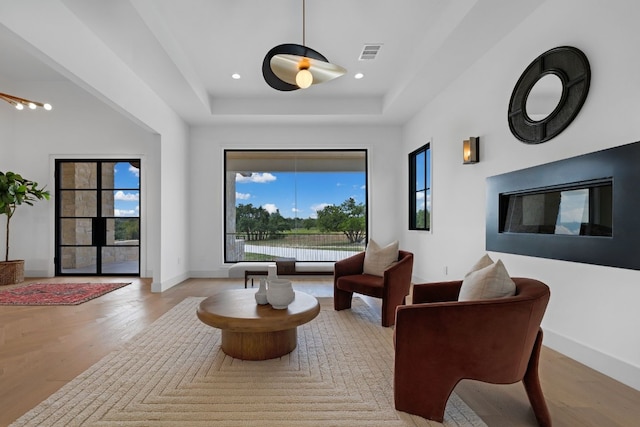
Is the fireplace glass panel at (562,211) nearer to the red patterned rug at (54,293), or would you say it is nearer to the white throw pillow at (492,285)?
the white throw pillow at (492,285)

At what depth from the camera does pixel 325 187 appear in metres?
6.75

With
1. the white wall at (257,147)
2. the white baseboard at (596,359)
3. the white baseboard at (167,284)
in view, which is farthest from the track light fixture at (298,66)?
the white baseboard at (167,284)

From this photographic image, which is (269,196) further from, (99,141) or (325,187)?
(99,141)

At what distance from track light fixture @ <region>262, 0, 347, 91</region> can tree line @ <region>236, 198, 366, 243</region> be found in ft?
12.8

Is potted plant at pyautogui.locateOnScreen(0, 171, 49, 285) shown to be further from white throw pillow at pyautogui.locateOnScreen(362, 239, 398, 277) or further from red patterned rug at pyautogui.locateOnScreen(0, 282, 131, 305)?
white throw pillow at pyautogui.locateOnScreen(362, 239, 398, 277)

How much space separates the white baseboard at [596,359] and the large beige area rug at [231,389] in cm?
113

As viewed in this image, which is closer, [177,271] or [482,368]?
[482,368]

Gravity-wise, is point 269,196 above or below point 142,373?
above

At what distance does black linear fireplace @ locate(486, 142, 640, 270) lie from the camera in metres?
2.13

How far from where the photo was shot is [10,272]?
560 cm

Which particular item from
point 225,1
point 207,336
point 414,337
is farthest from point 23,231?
point 414,337

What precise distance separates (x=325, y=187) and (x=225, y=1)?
3949mm

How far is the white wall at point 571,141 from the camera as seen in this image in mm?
2166

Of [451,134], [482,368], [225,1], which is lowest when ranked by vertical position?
[482,368]
